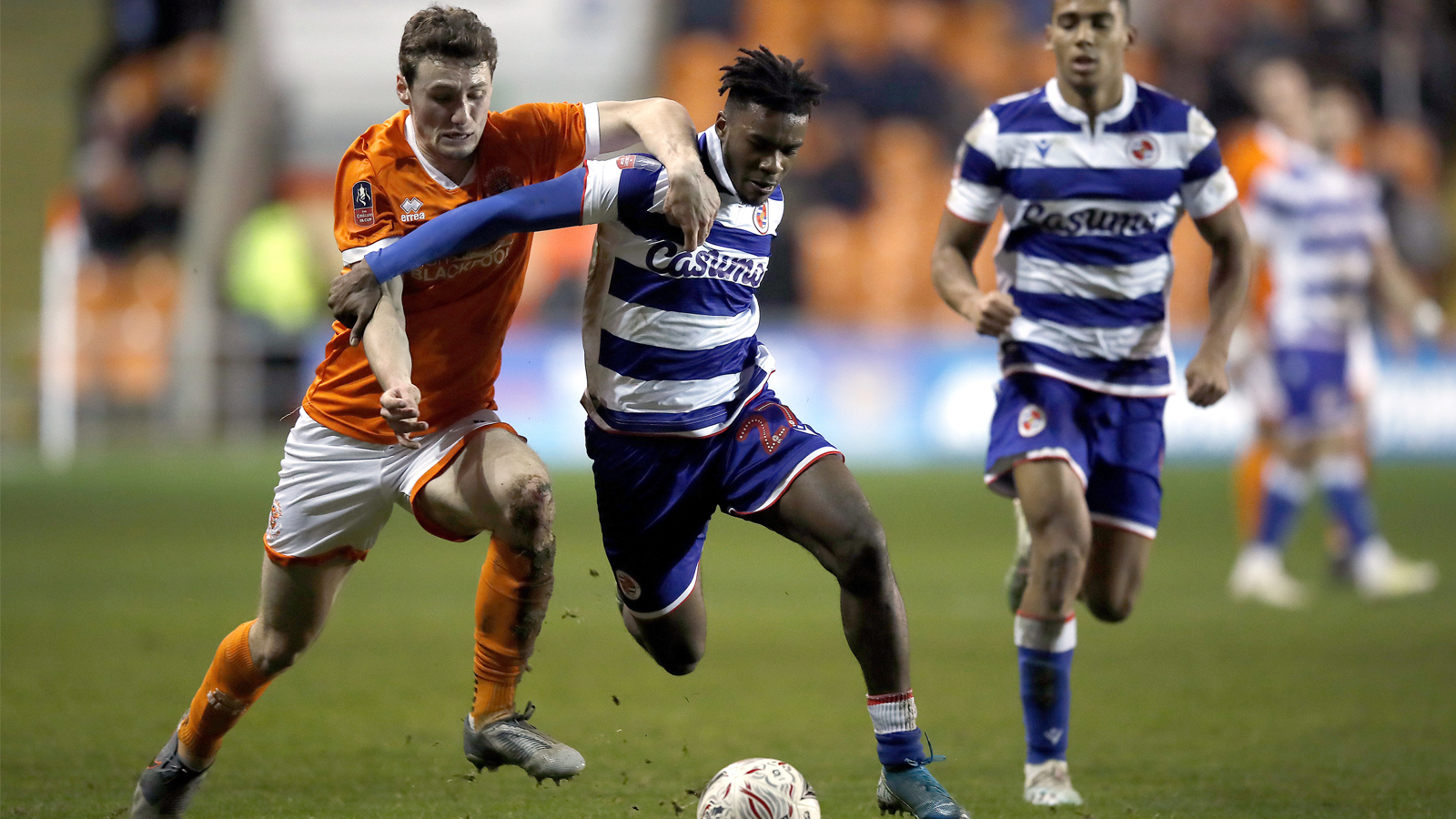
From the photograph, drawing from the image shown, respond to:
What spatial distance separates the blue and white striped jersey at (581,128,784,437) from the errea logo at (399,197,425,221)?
473mm

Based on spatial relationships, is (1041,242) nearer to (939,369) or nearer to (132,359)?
(939,369)

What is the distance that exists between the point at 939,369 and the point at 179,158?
939 cm

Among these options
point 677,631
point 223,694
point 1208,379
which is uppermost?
point 1208,379

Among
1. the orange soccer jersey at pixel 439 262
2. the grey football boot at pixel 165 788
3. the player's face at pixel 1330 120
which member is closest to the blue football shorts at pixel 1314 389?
the player's face at pixel 1330 120

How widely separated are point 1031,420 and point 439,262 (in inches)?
72.1

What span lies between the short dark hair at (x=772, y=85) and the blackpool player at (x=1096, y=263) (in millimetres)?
949

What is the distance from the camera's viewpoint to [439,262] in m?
4.06

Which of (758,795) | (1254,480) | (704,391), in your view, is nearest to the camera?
(758,795)

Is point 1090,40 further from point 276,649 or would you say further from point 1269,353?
point 1269,353

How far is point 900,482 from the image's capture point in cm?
1437

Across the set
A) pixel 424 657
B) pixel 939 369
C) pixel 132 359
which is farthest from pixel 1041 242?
pixel 132 359

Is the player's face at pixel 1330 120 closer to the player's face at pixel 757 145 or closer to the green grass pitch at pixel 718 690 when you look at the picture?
the green grass pitch at pixel 718 690

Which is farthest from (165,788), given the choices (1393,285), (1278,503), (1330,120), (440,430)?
(1330,120)

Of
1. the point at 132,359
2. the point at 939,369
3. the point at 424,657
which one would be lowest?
the point at 132,359
